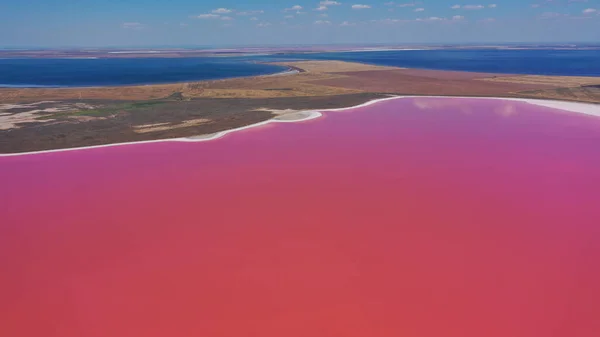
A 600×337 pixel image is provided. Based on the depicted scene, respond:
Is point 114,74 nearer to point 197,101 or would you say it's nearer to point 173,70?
point 173,70

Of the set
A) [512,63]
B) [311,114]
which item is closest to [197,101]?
[311,114]

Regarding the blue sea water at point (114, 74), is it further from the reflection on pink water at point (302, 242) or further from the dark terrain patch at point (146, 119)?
the reflection on pink water at point (302, 242)

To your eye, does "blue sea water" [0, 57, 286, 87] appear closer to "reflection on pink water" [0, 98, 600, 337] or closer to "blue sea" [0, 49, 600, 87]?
"blue sea" [0, 49, 600, 87]

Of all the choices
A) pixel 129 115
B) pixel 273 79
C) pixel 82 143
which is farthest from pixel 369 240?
pixel 273 79

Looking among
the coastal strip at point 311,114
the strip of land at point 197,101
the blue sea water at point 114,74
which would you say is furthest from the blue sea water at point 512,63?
the blue sea water at point 114,74

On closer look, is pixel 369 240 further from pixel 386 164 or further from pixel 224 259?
pixel 386 164
